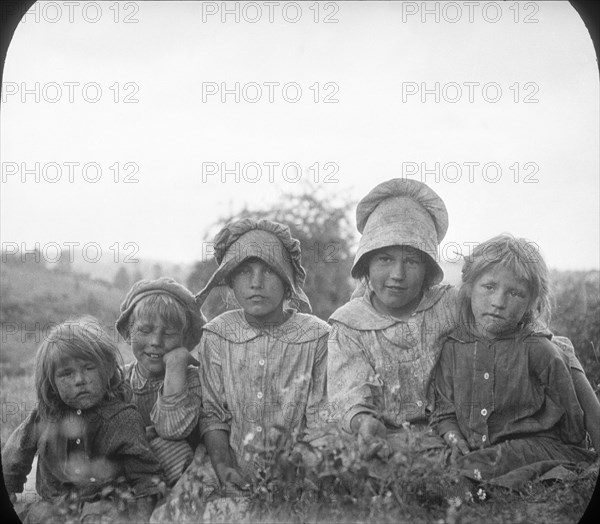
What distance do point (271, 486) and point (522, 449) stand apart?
108 centimetres

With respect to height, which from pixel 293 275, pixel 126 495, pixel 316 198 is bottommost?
pixel 126 495

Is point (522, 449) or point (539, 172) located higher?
point (539, 172)

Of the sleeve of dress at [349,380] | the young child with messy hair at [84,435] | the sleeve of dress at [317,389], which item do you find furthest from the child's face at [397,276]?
the young child with messy hair at [84,435]

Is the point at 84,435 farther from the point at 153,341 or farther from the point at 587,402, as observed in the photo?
the point at 587,402

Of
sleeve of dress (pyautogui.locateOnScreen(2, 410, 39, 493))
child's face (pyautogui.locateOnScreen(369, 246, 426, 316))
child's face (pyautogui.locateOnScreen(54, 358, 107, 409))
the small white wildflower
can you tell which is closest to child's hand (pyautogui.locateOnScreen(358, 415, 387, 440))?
the small white wildflower

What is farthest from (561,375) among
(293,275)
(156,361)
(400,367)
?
(156,361)

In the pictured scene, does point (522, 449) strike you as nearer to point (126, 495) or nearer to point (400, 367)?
point (400, 367)

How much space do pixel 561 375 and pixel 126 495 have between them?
192cm

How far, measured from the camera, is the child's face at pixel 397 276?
441 centimetres

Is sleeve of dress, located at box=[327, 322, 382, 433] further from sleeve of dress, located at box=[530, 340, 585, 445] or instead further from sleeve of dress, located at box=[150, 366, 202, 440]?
sleeve of dress, located at box=[530, 340, 585, 445]

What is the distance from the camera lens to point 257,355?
4480 millimetres

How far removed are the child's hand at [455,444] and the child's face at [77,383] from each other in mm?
1505

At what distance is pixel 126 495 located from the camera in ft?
14.0

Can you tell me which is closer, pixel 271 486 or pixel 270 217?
pixel 271 486
